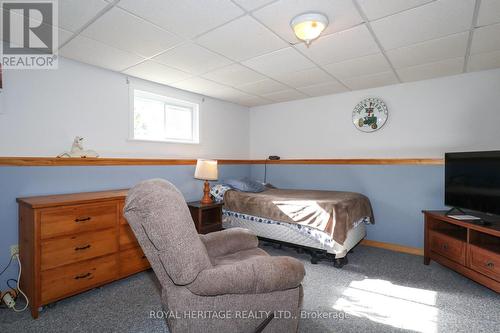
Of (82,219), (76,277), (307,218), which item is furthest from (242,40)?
(76,277)

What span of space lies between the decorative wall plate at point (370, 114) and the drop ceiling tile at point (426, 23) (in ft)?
4.63

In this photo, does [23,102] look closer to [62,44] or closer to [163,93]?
[62,44]

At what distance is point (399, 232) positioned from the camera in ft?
11.1

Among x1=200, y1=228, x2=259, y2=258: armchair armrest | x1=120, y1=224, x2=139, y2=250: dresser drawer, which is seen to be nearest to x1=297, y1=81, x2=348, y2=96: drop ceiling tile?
x1=200, y1=228, x2=259, y2=258: armchair armrest

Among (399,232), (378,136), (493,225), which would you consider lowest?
(399,232)

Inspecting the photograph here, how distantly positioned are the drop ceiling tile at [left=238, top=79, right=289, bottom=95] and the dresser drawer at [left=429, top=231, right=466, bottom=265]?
8.55 ft

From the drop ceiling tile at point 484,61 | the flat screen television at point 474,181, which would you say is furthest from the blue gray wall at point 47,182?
the drop ceiling tile at point 484,61

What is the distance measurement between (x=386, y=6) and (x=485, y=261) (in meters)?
2.25

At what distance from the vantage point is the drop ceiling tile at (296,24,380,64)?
214 centimetres

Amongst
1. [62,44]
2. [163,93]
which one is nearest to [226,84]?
[163,93]

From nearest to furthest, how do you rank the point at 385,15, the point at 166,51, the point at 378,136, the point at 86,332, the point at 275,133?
the point at 86,332 < the point at 385,15 < the point at 166,51 < the point at 378,136 < the point at 275,133

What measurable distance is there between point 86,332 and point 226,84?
2.99 meters

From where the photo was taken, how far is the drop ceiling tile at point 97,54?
2301 mm

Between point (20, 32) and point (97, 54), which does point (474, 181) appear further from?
point (20, 32)
